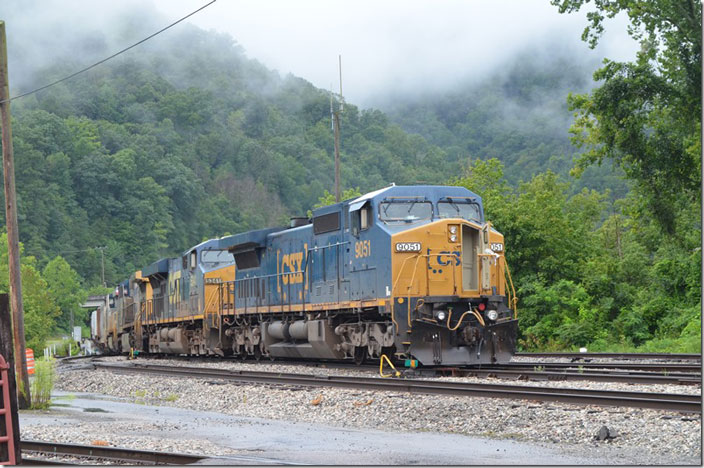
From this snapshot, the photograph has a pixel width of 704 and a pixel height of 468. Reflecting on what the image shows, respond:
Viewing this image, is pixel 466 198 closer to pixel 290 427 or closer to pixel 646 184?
pixel 290 427

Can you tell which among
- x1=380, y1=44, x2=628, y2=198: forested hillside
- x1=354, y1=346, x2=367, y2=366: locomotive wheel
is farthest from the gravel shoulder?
x1=380, y1=44, x2=628, y2=198: forested hillside

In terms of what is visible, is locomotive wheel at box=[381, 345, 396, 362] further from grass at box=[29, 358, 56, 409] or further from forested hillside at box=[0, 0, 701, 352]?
forested hillside at box=[0, 0, 701, 352]

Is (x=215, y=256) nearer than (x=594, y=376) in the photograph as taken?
No

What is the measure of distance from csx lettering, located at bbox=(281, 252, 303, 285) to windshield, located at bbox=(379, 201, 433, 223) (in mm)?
4784

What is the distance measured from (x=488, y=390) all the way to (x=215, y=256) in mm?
17604

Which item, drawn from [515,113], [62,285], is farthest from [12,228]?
[515,113]

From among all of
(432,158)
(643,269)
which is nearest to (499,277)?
(643,269)

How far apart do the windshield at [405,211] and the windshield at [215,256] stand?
11.9 metres

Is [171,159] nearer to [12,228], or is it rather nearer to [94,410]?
[12,228]

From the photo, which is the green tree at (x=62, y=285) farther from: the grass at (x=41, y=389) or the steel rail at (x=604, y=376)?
the steel rail at (x=604, y=376)

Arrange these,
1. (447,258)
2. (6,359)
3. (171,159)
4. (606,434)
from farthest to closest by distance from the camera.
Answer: (171,159)
(447,258)
(606,434)
(6,359)

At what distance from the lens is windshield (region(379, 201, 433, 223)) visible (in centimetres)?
1803

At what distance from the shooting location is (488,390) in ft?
42.4

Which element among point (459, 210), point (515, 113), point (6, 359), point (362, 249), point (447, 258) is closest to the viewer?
point (6, 359)
